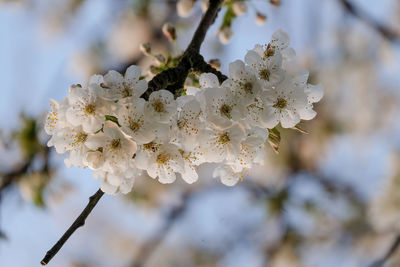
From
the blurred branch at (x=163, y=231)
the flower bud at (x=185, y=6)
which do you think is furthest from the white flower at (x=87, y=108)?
A: the blurred branch at (x=163, y=231)

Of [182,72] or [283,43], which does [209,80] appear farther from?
[283,43]

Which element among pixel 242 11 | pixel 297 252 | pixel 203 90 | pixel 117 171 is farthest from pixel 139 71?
pixel 297 252

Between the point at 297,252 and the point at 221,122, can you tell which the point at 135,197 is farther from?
the point at 221,122

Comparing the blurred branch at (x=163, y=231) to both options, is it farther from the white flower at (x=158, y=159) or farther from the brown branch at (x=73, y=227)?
the brown branch at (x=73, y=227)

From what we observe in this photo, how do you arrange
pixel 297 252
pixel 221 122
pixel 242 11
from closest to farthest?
pixel 221 122
pixel 242 11
pixel 297 252

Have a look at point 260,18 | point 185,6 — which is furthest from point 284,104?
point 260,18

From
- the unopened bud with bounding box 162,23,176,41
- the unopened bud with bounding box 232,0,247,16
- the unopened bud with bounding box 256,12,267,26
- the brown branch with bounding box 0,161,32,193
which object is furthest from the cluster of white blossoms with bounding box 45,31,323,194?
the brown branch with bounding box 0,161,32,193
